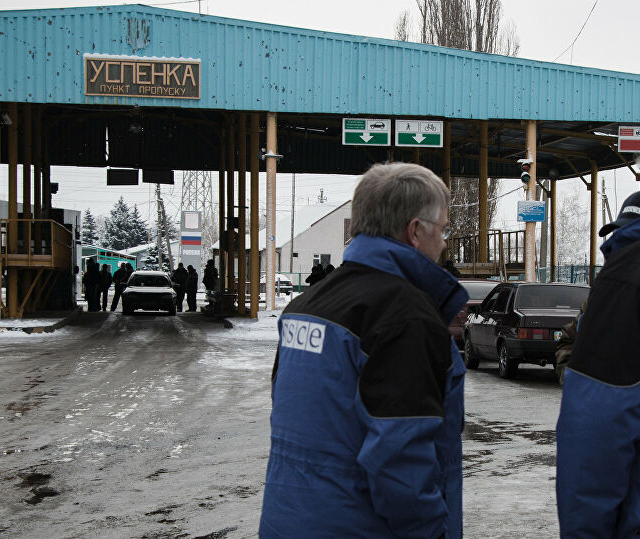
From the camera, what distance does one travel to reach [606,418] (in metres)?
2.27

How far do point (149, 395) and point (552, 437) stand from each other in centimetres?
498

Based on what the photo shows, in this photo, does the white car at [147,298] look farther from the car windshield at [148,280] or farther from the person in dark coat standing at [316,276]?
the person in dark coat standing at [316,276]

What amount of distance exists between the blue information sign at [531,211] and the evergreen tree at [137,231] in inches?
3991

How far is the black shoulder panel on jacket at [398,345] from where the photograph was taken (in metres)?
2.02

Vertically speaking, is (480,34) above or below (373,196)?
above

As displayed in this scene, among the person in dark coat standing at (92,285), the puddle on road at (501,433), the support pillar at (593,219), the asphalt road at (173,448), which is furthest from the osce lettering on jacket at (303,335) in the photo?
the person in dark coat standing at (92,285)

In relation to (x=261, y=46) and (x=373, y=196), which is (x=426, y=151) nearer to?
(x=261, y=46)

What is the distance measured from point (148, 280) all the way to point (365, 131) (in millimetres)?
11741

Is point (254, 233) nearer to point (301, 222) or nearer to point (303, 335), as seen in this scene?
point (303, 335)

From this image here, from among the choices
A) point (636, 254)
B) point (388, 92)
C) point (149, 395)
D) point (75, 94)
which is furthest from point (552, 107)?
point (636, 254)

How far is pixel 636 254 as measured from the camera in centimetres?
235

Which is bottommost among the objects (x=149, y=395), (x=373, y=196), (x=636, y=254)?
(x=149, y=395)

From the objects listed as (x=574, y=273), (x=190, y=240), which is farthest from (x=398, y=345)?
(x=190, y=240)

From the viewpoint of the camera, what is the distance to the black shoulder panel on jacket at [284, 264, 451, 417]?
2.02m
